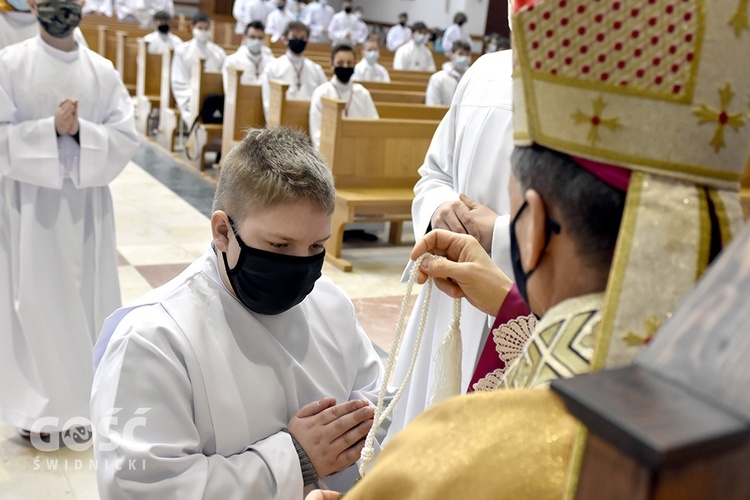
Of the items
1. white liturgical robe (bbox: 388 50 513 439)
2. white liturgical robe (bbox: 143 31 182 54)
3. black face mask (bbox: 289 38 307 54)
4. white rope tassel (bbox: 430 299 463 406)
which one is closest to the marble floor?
white liturgical robe (bbox: 388 50 513 439)

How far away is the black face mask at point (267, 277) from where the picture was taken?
1.80 m

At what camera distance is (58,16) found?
3.33 meters

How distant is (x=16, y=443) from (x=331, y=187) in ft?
7.67

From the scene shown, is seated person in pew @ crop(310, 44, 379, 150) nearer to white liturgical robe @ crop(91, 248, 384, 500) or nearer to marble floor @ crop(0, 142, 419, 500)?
marble floor @ crop(0, 142, 419, 500)

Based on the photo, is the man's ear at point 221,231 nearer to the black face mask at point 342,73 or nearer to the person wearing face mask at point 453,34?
the black face mask at point 342,73

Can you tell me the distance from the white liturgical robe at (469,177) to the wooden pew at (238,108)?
5.92 metres

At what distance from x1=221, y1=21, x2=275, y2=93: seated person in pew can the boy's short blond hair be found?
900 centimetres

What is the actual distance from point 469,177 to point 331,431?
1.04 m

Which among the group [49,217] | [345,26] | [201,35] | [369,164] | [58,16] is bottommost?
[369,164]

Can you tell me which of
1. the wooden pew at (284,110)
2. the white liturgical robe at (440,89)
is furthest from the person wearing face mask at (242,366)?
the white liturgical robe at (440,89)

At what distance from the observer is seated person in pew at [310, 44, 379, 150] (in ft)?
24.7

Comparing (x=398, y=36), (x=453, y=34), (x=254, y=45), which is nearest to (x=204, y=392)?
(x=254, y=45)

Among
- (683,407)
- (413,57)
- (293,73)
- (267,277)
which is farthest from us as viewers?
(413,57)

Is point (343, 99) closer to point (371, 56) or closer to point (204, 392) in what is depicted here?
point (371, 56)
